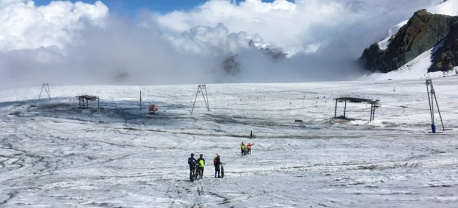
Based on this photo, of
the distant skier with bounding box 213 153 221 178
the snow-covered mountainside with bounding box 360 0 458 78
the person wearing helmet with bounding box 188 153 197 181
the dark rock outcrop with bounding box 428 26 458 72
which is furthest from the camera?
the snow-covered mountainside with bounding box 360 0 458 78

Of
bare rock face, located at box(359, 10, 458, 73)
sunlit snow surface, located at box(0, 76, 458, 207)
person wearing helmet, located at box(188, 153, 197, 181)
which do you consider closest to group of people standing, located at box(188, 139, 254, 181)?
person wearing helmet, located at box(188, 153, 197, 181)

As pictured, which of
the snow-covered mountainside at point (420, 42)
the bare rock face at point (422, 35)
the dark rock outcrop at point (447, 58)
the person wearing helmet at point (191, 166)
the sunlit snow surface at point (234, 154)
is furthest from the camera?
the bare rock face at point (422, 35)

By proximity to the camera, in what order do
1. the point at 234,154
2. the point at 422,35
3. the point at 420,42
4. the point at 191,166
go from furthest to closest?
the point at 420,42 < the point at 422,35 < the point at 234,154 < the point at 191,166

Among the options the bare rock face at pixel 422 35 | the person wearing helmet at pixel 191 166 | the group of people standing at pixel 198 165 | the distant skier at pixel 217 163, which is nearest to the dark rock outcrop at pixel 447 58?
the bare rock face at pixel 422 35

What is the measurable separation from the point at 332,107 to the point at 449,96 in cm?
2411

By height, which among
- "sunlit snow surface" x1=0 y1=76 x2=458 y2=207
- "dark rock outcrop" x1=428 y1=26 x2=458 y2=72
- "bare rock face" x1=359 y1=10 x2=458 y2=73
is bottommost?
"sunlit snow surface" x1=0 y1=76 x2=458 y2=207

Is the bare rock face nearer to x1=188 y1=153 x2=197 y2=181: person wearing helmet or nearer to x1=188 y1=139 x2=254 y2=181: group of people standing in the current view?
x1=188 y1=139 x2=254 y2=181: group of people standing

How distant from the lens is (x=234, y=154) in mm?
36094

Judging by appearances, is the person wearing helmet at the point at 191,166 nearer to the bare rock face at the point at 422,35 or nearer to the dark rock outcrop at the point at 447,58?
the dark rock outcrop at the point at 447,58

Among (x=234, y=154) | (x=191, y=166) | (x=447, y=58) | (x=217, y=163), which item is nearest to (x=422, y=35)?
(x=447, y=58)

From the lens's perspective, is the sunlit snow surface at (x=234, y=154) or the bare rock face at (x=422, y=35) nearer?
the sunlit snow surface at (x=234, y=154)

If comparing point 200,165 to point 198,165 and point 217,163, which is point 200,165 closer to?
point 198,165

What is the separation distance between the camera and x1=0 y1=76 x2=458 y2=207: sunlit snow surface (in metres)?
18.8

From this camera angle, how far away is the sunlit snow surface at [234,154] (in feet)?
61.7
